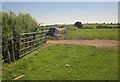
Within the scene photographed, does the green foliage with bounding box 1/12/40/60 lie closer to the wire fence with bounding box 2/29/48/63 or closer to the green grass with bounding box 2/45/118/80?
the wire fence with bounding box 2/29/48/63

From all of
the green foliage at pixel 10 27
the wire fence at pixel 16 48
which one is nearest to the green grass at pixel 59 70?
the wire fence at pixel 16 48

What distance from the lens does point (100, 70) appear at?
31.9 ft

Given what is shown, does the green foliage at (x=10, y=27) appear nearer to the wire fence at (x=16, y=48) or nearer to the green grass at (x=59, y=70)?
the wire fence at (x=16, y=48)

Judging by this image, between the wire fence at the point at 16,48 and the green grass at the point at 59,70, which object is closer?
the green grass at the point at 59,70

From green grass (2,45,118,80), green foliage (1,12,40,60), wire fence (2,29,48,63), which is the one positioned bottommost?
green grass (2,45,118,80)

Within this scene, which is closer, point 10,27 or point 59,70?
point 59,70

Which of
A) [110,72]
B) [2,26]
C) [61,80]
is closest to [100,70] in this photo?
[110,72]

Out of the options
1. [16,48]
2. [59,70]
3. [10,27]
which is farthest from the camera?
[16,48]

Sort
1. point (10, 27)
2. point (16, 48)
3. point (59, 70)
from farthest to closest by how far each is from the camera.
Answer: point (16, 48) → point (10, 27) → point (59, 70)

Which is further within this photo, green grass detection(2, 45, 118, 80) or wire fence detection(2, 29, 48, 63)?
wire fence detection(2, 29, 48, 63)

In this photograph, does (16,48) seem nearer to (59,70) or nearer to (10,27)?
(10,27)

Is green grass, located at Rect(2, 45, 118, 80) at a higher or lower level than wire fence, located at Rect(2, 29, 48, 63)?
lower

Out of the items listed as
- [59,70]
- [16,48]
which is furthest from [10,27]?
[59,70]

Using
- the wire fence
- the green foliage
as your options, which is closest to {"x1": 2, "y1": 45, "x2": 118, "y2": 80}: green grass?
the wire fence
